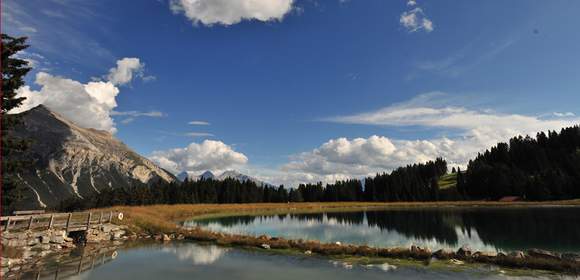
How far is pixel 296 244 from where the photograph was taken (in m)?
35.3

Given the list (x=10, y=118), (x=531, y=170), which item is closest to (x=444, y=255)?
(x=10, y=118)

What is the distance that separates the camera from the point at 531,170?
163000 millimetres

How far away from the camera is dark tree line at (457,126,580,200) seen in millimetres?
128250

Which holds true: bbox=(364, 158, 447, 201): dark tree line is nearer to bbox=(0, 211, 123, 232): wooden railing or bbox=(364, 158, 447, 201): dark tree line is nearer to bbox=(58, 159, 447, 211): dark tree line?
bbox=(58, 159, 447, 211): dark tree line

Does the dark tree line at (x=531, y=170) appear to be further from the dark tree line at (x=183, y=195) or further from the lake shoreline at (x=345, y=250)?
the lake shoreline at (x=345, y=250)

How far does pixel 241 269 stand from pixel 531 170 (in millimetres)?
175573

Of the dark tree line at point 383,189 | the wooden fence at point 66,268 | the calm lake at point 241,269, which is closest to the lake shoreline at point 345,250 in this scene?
the calm lake at point 241,269

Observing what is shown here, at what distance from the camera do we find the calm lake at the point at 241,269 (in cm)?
2352

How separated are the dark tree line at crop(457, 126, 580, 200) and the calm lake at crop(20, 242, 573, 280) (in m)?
128

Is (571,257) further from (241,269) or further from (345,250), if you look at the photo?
(241,269)

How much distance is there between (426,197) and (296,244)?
132 meters

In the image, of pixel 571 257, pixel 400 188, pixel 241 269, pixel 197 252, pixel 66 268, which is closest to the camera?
pixel 571 257

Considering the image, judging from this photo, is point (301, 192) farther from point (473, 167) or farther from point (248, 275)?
point (248, 275)

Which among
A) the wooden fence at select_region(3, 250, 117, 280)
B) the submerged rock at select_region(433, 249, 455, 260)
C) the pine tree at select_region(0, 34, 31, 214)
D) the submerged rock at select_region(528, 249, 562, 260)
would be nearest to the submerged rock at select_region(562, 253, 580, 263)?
the submerged rock at select_region(528, 249, 562, 260)
